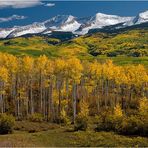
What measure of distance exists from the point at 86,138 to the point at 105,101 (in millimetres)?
43534

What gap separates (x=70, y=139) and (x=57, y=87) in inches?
1684

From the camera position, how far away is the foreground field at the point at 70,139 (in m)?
68.4

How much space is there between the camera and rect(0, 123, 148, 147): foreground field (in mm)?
68438

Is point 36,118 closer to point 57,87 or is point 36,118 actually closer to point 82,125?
point 57,87

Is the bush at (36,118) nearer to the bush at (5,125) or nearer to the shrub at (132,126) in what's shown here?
the bush at (5,125)

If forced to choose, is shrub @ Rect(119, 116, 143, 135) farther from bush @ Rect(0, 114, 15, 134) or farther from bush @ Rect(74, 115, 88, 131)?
bush @ Rect(0, 114, 15, 134)

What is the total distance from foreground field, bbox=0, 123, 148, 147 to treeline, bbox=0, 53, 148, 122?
20.8 metres

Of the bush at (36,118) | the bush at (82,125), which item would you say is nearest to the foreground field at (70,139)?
the bush at (82,125)

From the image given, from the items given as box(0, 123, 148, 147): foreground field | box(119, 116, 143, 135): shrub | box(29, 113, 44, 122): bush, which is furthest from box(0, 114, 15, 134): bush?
box(119, 116, 143, 135): shrub

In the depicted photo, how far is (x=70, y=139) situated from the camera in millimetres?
74375

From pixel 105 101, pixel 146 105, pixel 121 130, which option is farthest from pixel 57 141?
pixel 105 101

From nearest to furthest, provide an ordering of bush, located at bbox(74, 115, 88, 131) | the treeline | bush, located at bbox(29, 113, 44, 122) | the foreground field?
the foreground field < bush, located at bbox(74, 115, 88, 131) < bush, located at bbox(29, 113, 44, 122) < the treeline

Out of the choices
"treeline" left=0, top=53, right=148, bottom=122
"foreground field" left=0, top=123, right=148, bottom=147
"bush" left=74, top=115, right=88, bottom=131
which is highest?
"treeline" left=0, top=53, right=148, bottom=122

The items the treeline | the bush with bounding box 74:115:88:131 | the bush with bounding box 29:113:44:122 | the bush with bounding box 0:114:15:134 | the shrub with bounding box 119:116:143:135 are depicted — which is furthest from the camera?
the treeline
